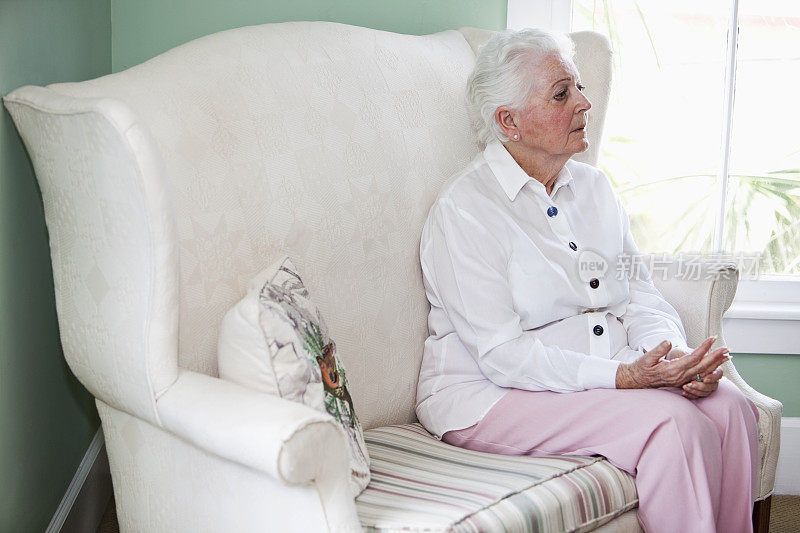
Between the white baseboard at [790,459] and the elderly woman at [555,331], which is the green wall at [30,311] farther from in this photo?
the white baseboard at [790,459]

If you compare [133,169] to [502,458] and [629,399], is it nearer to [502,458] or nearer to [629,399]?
[502,458]

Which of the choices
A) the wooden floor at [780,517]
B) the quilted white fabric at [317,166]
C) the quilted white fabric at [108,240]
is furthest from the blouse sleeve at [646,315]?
the quilted white fabric at [108,240]

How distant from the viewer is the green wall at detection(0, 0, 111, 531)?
144cm

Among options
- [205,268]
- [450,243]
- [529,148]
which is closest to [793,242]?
[529,148]

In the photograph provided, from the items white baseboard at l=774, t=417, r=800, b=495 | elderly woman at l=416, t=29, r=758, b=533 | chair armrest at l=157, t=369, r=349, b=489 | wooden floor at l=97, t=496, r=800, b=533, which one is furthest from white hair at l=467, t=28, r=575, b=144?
white baseboard at l=774, t=417, r=800, b=495

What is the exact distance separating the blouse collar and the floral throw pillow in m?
0.61

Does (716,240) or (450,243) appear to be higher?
(450,243)

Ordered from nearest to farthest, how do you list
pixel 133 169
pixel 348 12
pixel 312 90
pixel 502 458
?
pixel 133 169
pixel 502 458
pixel 312 90
pixel 348 12

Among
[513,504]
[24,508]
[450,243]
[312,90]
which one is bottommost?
[24,508]

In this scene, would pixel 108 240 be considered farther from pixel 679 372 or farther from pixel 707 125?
pixel 707 125

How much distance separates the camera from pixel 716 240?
2645 mm

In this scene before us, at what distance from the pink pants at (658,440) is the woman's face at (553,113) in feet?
1.85

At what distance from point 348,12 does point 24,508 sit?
147cm

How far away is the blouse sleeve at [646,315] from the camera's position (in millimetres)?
1881
